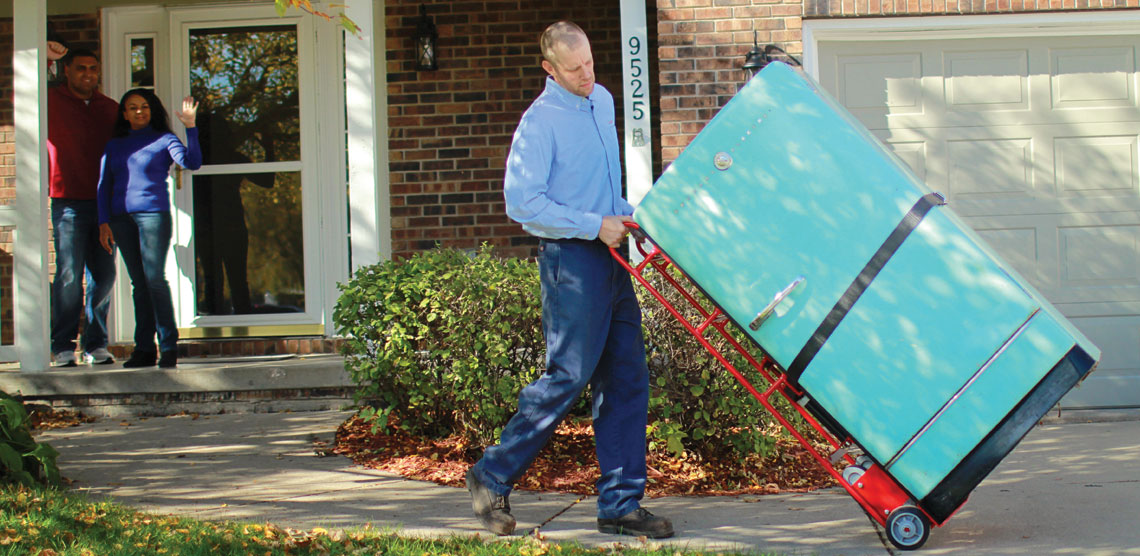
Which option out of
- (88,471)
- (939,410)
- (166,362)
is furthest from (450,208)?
(939,410)

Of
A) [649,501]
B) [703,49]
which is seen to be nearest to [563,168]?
[649,501]

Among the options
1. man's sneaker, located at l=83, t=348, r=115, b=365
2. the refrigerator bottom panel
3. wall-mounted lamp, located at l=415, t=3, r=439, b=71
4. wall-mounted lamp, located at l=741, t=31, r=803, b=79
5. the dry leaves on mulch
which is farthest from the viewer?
wall-mounted lamp, located at l=415, t=3, r=439, b=71

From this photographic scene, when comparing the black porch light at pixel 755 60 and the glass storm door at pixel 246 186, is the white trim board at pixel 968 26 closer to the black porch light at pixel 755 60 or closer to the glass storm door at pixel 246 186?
the black porch light at pixel 755 60

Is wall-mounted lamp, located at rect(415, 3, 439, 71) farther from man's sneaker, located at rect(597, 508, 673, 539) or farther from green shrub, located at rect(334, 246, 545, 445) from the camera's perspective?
man's sneaker, located at rect(597, 508, 673, 539)

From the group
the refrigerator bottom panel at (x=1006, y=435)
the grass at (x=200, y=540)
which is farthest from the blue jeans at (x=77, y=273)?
the refrigerator bottom panel at (x=1006, y=435)

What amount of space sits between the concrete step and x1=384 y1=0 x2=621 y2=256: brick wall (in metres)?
1.43

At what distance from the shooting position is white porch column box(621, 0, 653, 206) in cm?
599

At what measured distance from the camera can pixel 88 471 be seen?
190 inches

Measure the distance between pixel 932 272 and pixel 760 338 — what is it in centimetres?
54

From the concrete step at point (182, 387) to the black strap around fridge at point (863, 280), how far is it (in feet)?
12.2

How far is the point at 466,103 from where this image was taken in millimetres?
7402

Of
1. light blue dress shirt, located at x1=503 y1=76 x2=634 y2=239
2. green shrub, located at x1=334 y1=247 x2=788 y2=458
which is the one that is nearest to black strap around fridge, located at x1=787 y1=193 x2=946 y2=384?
light blue dress shirt, located at x1=503 y1=76 x2=634 y2=239

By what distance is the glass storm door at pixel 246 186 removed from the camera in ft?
24.2

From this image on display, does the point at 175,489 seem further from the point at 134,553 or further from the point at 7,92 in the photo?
the point at 7,92
